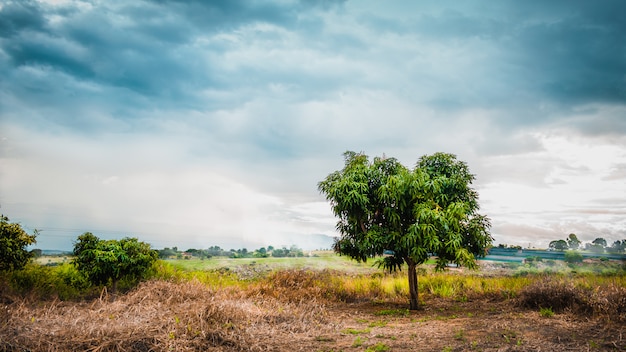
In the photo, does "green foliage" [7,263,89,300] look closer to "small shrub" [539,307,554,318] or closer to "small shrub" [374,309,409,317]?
"small shrub" [374,309,409,317]

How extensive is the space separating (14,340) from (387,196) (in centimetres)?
942

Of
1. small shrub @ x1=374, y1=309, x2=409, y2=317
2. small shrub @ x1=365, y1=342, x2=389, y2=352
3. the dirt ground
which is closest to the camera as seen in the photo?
small shrub @ x1=365, y1=342, x2=389, y2=352

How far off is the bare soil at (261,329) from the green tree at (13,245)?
3.40 ft

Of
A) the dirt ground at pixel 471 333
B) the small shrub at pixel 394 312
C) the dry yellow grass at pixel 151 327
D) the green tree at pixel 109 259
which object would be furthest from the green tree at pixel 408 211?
the green tree at pixel 109 259

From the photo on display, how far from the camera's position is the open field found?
22.3 feet

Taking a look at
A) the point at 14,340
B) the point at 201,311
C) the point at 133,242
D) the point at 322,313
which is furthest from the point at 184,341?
the point at 133,242

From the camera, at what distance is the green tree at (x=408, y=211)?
1153cm

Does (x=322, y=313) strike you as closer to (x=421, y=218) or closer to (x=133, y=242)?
(x=421, y=218)

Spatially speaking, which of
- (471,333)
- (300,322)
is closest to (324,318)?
(300,322)

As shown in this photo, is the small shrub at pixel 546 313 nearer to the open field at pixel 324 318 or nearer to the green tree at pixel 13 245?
the open field at pixel 324 318

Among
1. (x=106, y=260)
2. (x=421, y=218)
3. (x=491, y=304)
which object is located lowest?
(x=491, y=304)

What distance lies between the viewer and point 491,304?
44.4 feet

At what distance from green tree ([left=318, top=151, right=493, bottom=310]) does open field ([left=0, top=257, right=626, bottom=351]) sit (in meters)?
1.92

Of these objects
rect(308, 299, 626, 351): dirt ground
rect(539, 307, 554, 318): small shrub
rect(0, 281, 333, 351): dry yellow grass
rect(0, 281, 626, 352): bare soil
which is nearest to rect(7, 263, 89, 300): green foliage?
rect(0, 281, 626, 352): bare soil
